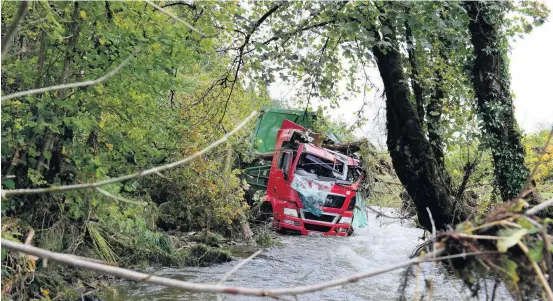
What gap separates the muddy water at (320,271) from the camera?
6617 millimetres

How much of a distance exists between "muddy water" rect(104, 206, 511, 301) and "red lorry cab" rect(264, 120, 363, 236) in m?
0.39

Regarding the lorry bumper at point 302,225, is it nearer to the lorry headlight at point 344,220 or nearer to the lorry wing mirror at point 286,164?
the lorry headlight at point 344,220

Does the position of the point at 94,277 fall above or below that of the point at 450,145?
below

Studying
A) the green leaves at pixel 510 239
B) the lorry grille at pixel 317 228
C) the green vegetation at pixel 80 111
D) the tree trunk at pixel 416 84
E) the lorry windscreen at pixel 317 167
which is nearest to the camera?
the green leaves at pixel 510 239

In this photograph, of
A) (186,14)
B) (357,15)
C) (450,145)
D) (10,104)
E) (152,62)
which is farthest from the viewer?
(450,145)

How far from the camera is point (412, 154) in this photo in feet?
21.5

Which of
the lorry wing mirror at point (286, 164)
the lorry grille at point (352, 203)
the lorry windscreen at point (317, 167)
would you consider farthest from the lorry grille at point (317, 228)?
the lorry wing mirror at point (286, 164)

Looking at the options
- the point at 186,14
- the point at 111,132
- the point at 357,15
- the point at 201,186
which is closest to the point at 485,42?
the point at 357,15

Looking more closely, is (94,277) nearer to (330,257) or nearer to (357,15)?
(357,15)

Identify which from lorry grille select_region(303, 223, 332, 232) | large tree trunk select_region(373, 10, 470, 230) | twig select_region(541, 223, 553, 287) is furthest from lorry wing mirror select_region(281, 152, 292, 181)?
twig select_region(541, 223, 553, 287)

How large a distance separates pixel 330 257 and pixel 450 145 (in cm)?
443

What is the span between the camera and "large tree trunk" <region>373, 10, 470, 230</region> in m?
6.31

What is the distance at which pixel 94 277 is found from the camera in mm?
6367

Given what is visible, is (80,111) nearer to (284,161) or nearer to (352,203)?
(284,161)
